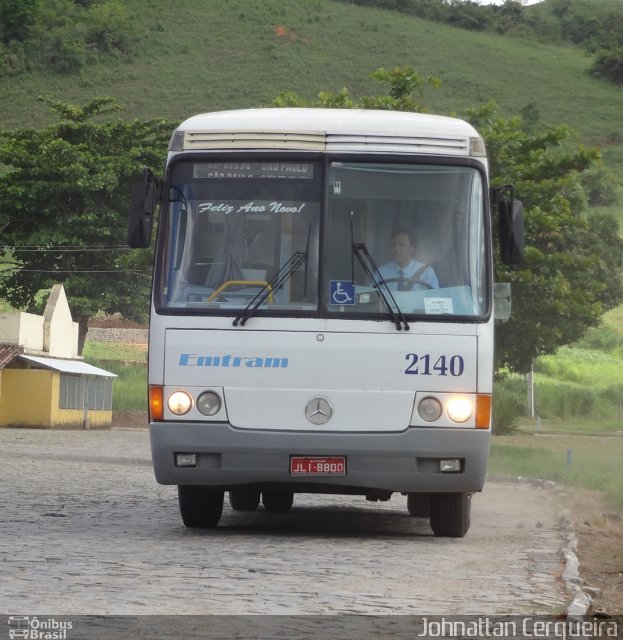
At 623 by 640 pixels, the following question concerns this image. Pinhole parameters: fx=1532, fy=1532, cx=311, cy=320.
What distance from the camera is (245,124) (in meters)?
12.6

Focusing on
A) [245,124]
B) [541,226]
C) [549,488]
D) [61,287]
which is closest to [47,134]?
[61,287]

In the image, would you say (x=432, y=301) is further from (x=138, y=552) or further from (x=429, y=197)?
(x=138, y=552)

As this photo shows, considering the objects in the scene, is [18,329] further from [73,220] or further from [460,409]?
[460,409]

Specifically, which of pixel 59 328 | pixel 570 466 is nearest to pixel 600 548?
pixel 570 466

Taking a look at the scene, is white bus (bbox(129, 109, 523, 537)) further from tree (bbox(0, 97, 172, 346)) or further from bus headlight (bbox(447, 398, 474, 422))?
tree (bbox(0, 97, 172, 346))

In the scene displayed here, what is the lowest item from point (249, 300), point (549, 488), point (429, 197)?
point (549, 488)

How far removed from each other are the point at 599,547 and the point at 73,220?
2154 inches

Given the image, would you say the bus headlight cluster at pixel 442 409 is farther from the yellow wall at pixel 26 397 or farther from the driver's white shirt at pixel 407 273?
the yellow wall at pixel 26 397

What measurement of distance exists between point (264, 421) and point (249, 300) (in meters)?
0.97

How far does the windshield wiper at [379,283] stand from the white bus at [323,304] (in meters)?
0.01

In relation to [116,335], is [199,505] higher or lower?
higher

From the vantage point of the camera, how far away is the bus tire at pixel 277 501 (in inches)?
642

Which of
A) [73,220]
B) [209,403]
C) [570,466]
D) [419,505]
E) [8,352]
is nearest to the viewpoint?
[209,403]

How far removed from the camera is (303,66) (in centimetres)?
16375
